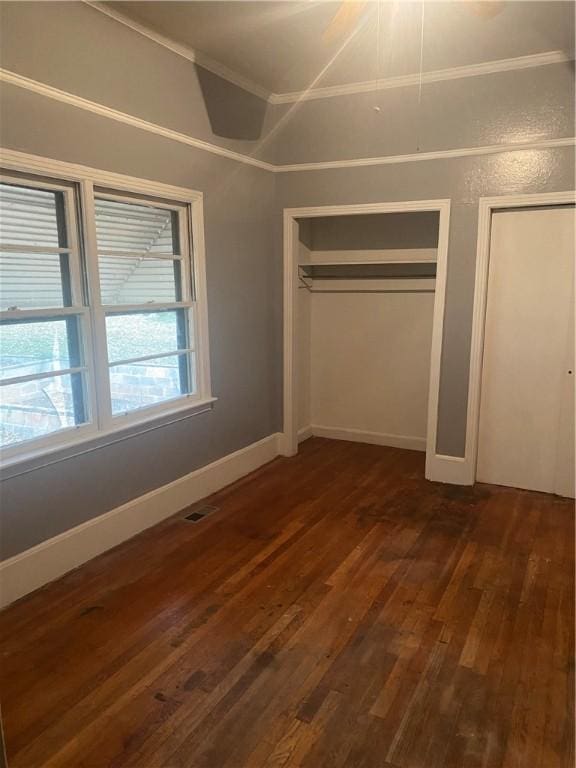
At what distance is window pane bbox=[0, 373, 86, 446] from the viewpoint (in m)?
2.60

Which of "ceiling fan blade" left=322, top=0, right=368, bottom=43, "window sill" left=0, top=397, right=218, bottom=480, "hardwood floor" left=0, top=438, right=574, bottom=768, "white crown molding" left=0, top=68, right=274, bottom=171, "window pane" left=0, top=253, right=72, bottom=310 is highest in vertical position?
"ceiling fan blade" left=322, top=0, right=368, bottom=43

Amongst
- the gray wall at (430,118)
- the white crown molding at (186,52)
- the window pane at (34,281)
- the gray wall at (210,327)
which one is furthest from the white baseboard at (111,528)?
the white crown molding at (186,52)

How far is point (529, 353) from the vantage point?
3.86m

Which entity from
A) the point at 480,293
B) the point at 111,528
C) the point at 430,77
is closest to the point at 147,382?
the point at 111,528

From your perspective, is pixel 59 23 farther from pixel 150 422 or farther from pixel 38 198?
pixel 150 422

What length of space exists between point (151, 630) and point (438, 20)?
3494 millimetres

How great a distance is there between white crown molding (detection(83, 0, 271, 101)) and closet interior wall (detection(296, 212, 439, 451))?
3.77 ft

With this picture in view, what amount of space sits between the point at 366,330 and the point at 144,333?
2298mm

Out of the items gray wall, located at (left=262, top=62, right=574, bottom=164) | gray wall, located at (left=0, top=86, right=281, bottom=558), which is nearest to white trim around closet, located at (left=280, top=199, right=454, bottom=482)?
gray wall, located at (left=0, top=86, right=281, bottom=558)

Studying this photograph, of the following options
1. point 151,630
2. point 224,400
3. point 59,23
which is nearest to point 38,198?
point 59,23

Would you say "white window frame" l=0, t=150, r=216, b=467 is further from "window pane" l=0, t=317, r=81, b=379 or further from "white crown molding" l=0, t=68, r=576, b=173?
"white crown molding" l=0, t=68, r=576, b=173

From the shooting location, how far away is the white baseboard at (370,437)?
192 inches

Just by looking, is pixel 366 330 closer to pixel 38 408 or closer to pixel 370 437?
pixel 370 437

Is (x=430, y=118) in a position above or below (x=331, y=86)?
below
